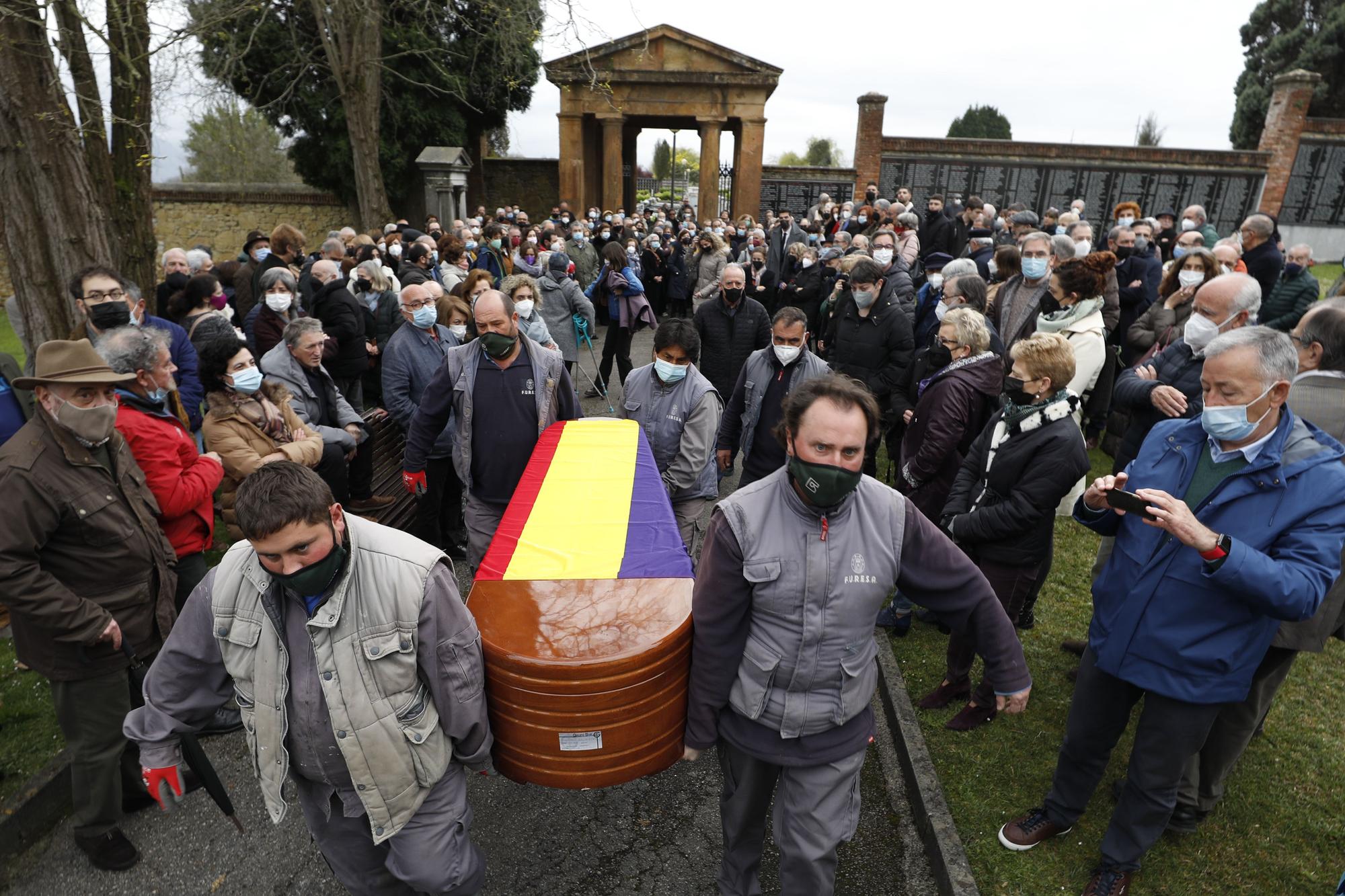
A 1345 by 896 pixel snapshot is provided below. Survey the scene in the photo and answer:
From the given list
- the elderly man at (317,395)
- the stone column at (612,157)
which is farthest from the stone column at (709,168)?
the elderly man at (317,395)

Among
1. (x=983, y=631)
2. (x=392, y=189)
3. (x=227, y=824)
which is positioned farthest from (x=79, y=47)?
(x=392, y=189)

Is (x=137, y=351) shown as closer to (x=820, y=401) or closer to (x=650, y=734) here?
(x=650, y=734)

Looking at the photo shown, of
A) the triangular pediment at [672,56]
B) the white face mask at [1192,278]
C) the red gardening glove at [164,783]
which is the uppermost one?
the triangular pediment at [672,56]

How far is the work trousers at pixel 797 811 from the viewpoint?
2396mm

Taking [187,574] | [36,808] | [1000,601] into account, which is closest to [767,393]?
[1000,601]

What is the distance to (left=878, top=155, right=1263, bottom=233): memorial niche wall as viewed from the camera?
812 inches

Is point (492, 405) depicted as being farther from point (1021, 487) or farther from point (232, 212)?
point (232, 212)

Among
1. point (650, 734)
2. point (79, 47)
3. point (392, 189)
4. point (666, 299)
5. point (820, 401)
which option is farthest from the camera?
point (392, 189)

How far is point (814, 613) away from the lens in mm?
2238

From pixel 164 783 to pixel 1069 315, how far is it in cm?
553

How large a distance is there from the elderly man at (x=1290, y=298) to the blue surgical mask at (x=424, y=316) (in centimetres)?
777

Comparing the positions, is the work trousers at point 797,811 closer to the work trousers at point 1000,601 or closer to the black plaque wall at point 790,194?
the work trousers at point 1000,601

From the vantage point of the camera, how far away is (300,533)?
76.8 inches

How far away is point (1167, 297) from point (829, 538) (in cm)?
522
